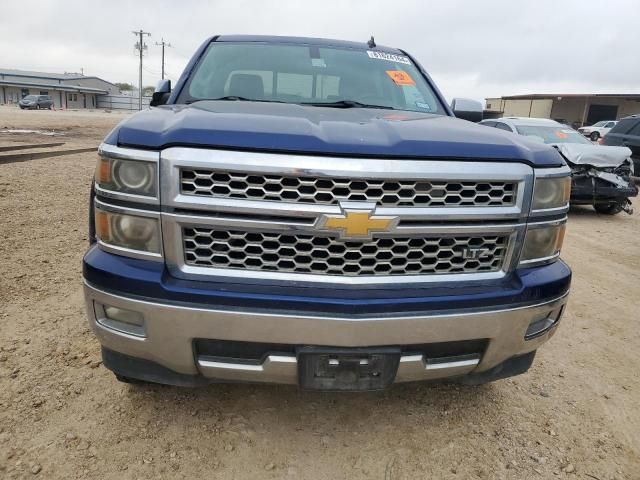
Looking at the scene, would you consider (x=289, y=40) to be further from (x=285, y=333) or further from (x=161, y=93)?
(x=285, y=333)

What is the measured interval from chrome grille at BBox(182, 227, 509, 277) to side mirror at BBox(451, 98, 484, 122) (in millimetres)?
1829

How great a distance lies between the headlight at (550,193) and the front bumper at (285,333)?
15.9 inches

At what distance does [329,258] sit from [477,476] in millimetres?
1149

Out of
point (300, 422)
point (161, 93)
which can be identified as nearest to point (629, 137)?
point (161, 93)

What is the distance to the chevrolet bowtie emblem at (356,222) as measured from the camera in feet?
5.65

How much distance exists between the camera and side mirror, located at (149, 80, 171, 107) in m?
3.16

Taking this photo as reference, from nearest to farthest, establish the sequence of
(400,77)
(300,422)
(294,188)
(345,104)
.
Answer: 1. (294,188)
2. (300,422)
3. (345,104)
4. (400,77)

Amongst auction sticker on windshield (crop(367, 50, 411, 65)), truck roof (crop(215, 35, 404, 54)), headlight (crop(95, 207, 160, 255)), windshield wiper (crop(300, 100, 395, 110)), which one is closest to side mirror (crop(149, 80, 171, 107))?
truck roof (crop(215, 35, 404, 54))

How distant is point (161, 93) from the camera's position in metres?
3.22

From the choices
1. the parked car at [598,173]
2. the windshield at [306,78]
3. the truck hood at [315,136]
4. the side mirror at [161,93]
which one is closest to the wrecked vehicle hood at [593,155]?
the parked car at [598,173]

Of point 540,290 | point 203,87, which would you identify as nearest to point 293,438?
point 540,290

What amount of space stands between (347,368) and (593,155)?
755 cm

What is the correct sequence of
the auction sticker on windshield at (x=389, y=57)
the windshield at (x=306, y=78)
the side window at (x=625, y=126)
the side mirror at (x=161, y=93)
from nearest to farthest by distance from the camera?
1. the windshield at (x=306, y=78)
2. the side mirror at (x=161, y=93)
3. the auction sticker on windshield at (x=389, y=57)
4. the side window at (x=625, y=126)

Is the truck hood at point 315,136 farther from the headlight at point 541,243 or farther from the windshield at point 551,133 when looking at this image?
the windshield at point 551,133
